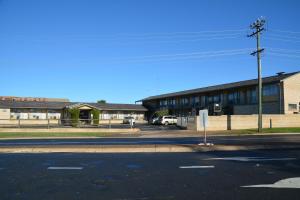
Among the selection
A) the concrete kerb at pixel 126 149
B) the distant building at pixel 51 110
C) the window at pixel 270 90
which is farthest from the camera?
the distant building at pixel 51 110

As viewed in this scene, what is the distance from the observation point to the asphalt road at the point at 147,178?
7141mm

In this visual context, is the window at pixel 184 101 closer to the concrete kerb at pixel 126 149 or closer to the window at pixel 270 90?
the window at pixel 270 90

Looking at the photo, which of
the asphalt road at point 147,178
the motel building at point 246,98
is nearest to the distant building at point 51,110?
the motel building at point 246,98

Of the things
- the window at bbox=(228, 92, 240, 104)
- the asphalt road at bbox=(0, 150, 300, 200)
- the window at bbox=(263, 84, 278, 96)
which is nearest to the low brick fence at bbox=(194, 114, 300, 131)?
the window at bbox=(263, 84, 278, 96)

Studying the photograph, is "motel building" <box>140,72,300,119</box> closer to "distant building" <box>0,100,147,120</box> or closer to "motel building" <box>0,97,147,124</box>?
"distant building" <box>0,100,147,120</box>

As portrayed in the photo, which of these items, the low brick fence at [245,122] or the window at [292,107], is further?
the window at [292,107]

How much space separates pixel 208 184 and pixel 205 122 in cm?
1002

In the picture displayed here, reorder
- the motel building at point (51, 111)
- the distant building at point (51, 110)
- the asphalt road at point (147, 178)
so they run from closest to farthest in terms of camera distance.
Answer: the asphalt road at point (147, 178) < the motel building at point (51, 111) < the distant building at point (51, 110)

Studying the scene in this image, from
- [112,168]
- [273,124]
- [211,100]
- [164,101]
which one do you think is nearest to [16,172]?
[112,168]

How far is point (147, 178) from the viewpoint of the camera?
8.82m

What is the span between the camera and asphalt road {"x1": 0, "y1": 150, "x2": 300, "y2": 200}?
23.4 feet

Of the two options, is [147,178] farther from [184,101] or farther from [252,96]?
[184,101]

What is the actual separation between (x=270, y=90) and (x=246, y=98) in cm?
628

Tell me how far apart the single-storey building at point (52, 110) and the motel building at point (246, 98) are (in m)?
11.1
